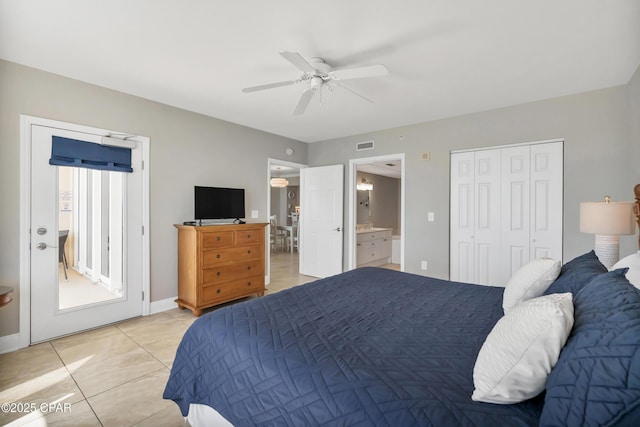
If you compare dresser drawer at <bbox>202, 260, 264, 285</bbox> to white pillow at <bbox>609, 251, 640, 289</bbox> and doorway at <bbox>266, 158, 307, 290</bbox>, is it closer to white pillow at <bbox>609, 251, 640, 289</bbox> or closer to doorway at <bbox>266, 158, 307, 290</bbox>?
doorway at <bbox>266, 158, 307, 290</bbox>

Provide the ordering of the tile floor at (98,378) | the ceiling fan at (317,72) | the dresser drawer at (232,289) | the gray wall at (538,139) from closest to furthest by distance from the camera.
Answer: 1. the tile floor at (98,378)
2. the ceiling fan at (317,72)
3. the gray wall at (538,139)
4. the dresser drawer at (232,289)

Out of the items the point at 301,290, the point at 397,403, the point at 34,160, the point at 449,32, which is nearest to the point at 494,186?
the point at 449,32

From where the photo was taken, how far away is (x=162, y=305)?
3660 mm

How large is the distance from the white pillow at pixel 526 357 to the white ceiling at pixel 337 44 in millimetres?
1911

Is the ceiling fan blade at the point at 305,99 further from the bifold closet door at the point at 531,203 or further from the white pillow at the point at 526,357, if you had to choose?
the bifold closet door at the point at 531,203

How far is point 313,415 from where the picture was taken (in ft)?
3.36

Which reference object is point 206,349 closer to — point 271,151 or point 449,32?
point 449,32

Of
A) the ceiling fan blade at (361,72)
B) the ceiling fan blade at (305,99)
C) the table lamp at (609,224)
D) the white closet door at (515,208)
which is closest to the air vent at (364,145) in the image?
the white closet door at (515,208)

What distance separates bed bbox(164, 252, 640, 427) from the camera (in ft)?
2.49

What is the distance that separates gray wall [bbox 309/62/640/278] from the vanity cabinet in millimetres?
1611

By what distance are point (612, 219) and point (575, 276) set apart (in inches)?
48.7

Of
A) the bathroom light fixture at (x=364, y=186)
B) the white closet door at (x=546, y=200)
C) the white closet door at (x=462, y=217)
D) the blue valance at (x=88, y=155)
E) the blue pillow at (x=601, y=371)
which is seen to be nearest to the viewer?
the blue pillow at (x=601, y=371)

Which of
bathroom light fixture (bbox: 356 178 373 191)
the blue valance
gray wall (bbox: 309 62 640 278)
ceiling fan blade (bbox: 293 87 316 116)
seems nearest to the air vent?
gray wall (bbox: 309 62 640 278)

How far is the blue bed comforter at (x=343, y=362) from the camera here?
96 cm
